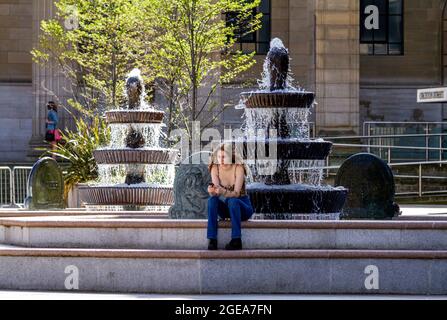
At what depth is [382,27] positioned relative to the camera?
48.0m

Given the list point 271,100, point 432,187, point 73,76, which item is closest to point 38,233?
point 271,100

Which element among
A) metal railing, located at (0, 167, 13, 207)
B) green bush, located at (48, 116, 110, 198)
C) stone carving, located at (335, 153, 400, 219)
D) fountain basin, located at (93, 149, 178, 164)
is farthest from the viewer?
metal railing, located at (0, 167, 13, 207)

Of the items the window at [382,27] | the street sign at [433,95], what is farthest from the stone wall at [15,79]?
the street sign at [433,95]

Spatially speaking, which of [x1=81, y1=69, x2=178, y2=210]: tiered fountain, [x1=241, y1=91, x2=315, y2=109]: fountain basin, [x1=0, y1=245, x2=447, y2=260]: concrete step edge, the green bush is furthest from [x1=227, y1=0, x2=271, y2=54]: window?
[x1=0, y1=245, x2=447, y2=260]: concrete step edge

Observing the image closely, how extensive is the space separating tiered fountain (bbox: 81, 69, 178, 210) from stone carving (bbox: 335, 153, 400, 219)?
6128 mm

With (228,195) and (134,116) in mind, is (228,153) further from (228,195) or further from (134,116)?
(134,116)

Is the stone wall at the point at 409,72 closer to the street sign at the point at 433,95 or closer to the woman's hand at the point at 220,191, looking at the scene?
the street sign at the point at 433,95

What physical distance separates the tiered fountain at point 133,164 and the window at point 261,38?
18.2 m

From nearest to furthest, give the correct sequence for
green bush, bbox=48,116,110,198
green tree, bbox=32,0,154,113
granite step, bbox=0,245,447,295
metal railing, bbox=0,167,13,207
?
1. granite step, bbox=0,245,447,295
2. green bush, bbox=48,116,110,198
3. metal railing, bbox=0,167,13,207
4. green tree, bbox=32,0,154,113

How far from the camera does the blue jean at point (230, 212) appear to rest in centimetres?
1766

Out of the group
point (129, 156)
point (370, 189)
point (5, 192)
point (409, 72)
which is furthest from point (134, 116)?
point (409, 72)

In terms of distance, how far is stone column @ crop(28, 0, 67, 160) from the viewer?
41.5 metres

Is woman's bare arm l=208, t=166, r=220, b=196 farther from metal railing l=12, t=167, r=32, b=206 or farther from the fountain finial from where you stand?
metal railing l=12, t=167, r=32, b=206

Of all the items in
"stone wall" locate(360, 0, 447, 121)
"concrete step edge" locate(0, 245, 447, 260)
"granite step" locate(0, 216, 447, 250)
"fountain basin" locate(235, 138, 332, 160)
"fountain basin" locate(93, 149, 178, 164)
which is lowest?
"concrete step edge" locate(0, 245, 447, 260)
